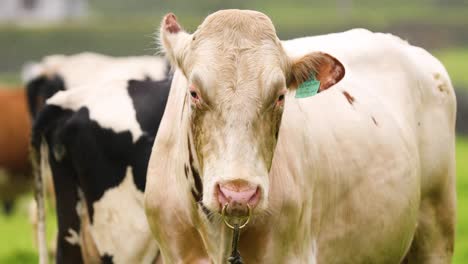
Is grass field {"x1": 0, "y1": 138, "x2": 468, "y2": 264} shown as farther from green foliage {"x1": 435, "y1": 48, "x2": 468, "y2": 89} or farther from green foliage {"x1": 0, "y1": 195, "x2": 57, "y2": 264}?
green foliage {"x1": 435, "y1": 48, "x2": 468, "y2": 89}

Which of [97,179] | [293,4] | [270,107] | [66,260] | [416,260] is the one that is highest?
[270,107]

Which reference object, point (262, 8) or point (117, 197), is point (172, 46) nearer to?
point (117, 197)

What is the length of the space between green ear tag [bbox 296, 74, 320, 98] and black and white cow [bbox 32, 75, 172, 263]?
57.5 inches

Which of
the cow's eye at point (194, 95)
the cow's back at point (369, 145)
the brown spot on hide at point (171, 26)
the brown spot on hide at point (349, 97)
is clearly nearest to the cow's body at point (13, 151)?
the cow's back at point (369, 145)

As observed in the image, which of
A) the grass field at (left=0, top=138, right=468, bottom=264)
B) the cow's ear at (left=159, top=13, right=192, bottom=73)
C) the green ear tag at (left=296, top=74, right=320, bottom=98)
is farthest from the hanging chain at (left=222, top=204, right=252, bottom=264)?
the grass field at (left=0, top=138, right=468, bottom=264)

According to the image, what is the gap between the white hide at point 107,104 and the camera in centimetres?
621

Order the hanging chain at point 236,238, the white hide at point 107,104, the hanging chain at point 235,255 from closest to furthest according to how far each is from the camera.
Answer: the hanging chain at point 236,238 < the hanging chain at point 235,255 < the white hide at point 107,104

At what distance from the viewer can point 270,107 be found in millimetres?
4574

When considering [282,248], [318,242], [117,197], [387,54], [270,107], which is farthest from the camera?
[387,54]

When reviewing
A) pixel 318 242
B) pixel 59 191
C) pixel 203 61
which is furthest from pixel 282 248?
pixel 59 191

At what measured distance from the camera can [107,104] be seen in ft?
20.6

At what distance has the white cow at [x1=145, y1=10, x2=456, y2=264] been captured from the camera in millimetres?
4531

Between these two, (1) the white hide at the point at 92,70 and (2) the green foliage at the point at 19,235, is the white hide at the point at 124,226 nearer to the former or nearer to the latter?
(2) the green foliage at the point at 19,235

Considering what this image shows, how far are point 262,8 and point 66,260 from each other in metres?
56.4
